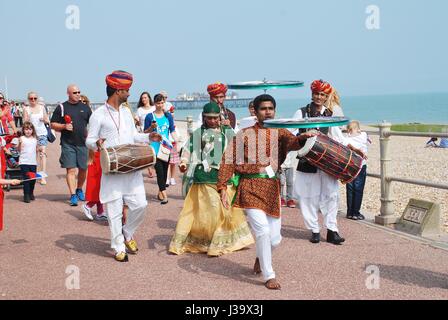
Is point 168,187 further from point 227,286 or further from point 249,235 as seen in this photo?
point 227,286

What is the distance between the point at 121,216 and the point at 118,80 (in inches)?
57.8

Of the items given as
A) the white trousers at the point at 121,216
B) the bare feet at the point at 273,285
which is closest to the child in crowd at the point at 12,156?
the white trousers at the point at 121,216

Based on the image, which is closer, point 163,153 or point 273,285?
point 273,285

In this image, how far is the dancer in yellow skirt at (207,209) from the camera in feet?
22.4

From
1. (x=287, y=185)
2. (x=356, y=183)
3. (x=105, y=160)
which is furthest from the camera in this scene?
(x=287, y=185)

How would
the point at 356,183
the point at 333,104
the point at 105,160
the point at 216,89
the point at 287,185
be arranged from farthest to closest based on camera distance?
the point at 287,185
the point at 356,183
the point at 216,89
the point at 333,104
the point at 105,160

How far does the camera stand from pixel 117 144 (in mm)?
6641

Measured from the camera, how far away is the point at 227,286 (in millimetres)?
5500

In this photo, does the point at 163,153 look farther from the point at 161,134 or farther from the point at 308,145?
the point at 308,145

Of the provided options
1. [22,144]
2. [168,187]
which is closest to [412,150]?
[168,187]

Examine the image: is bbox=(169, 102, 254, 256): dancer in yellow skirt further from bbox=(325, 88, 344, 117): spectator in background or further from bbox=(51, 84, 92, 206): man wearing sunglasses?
bbox=(51, 84, 92, 206): man wearing sunglasses

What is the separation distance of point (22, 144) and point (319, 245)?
6285 millimetres

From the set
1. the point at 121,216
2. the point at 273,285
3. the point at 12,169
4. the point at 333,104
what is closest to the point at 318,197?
the point at 333,104

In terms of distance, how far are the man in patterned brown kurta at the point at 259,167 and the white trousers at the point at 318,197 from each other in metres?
1.63
